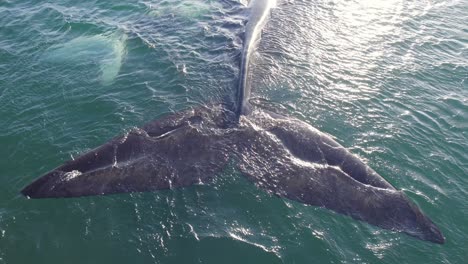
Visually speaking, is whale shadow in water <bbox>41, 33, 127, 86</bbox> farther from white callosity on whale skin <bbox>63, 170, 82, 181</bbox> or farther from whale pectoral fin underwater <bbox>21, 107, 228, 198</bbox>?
white callosity on whale skin <bbox>63, 170, 82, 181</bbox>

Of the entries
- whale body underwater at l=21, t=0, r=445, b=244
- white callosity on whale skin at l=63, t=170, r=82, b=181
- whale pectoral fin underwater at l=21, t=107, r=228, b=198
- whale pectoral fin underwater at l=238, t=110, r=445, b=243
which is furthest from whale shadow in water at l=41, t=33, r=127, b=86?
whale pectoral fin underwater at l=238, t=110, r=445, b=243

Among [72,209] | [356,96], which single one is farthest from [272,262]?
[356,96]

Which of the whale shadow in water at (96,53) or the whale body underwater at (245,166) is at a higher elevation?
the whale shadow in water at (96,53)

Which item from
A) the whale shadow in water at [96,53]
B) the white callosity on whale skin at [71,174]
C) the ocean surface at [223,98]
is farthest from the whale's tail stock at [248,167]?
the whale shadow in water at [96,53]

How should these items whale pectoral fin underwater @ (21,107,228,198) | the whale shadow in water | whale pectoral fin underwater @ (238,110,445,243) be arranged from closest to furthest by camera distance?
whale pectoral fin underwater @ (238,110,445,243) → whale pectoral fin underwater @ (21,107,228,198) → the whale shadow in water

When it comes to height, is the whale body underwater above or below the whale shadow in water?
below

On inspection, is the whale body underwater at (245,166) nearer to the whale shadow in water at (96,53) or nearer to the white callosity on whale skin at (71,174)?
the white callosity on whale skin at (71,174)

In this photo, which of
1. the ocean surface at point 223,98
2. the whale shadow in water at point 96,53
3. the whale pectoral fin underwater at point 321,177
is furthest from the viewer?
the whale shadow in water at point 96,53
